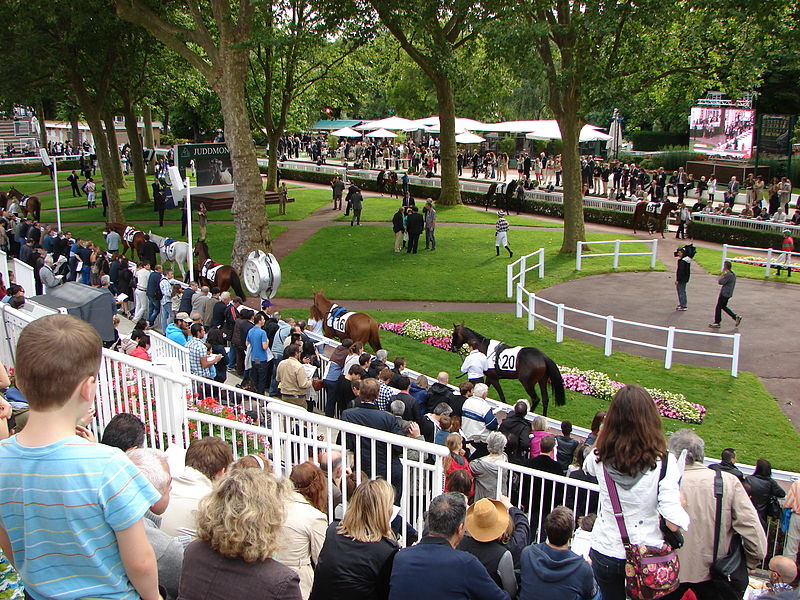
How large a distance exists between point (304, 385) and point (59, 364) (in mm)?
9013

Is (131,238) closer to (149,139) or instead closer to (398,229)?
(398,229)

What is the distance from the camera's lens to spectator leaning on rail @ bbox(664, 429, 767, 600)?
471 cm

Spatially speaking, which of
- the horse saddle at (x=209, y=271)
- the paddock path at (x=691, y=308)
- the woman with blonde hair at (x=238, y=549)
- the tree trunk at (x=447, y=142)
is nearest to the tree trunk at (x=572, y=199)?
the paddock path at (x=691, y=308)

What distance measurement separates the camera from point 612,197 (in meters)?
34.4

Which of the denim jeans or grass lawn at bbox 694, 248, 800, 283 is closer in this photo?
the denim jeans

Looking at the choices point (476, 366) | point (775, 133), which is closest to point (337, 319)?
point (476, 366)

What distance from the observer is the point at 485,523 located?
209 inches

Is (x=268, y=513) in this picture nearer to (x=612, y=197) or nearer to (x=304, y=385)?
(x=304, y=385)

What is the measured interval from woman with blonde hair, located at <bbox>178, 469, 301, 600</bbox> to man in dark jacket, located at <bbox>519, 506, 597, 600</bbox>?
169cm

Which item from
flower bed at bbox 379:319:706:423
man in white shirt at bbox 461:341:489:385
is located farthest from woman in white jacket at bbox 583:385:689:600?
man in white shirt at bbox 461:341:489:385

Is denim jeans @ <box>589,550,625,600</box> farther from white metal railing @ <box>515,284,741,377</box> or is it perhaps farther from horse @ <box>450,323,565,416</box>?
white metal railing @ <box>515,284,741,377</box>

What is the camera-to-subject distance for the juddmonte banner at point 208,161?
32.5 meters

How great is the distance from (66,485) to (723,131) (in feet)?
150

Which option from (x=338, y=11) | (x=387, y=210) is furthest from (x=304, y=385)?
(x=387, y=210)
